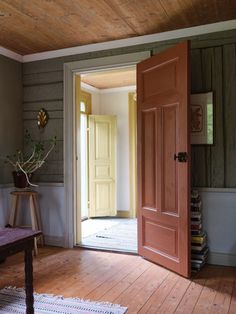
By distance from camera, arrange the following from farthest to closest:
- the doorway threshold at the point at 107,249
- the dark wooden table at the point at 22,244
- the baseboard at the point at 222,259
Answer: the doorway threshold at the point at 107,249
the baseboard at the point at 222,259
the dark wooden table at the point at 22,244

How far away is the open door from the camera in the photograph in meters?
3.00

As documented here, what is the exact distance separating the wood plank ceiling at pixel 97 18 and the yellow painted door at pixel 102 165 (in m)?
2.49

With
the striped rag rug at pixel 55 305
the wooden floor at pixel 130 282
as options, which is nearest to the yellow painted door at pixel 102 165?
the wooden floor at pixel 130 282

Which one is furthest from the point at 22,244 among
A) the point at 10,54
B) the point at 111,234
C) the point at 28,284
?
the point at 10,54

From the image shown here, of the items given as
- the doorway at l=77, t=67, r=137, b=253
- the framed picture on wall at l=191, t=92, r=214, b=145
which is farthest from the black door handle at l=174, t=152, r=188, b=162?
the doorway at l=77, t=67, r=137, b=253

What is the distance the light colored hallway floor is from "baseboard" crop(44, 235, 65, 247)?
0.27 m

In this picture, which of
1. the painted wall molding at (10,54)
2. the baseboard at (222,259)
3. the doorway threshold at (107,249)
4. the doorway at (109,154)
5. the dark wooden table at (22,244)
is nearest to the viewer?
the dark wooden table at (22,244)

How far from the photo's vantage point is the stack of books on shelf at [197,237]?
3.15 metres

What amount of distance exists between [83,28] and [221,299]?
2855 mm

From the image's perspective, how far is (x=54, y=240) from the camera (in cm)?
416

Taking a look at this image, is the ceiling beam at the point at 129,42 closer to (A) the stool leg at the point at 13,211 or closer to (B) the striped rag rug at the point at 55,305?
(A) the stool leg at the point at 13,211

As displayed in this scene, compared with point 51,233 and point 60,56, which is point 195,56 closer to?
point 60,56

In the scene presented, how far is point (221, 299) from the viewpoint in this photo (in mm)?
2549

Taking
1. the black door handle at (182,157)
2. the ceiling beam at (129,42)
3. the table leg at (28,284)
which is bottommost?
the table leg at (28,284)
